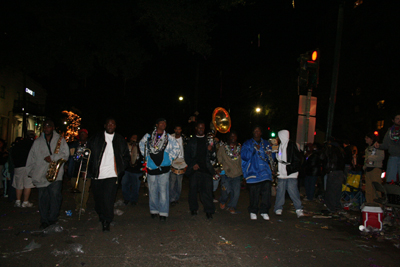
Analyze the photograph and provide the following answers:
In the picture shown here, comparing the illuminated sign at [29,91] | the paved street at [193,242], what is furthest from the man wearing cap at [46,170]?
the illuminated sign at [29,91]

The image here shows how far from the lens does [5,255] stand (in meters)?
4.29

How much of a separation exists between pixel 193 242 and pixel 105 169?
2148 millimetres

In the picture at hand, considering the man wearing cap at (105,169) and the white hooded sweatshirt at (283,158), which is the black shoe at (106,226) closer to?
the man wearing cap at (105,169)

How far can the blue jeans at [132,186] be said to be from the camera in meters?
8.07

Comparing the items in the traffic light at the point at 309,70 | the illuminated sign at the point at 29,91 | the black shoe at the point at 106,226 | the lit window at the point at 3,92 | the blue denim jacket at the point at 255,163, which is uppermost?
the illuminated sign at the point at 29,91

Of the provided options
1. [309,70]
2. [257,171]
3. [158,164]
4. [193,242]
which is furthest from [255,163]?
[309,70]

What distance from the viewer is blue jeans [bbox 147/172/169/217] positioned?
633 cm

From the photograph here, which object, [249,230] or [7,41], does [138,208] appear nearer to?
[249,230]

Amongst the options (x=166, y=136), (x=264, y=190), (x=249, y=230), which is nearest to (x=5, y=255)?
(x=166, y=136)

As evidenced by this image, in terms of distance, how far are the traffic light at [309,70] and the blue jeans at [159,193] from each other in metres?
5.39

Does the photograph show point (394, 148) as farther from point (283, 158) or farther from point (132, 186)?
point (132, 186)

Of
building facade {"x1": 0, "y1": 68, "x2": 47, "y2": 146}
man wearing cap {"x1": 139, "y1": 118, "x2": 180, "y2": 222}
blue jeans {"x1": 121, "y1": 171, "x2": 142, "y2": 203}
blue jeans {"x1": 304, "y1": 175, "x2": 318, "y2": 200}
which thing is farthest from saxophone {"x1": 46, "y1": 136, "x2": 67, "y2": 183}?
building facade {"x1": 0, "y1": 68, "x2": 47, "y2": 146}

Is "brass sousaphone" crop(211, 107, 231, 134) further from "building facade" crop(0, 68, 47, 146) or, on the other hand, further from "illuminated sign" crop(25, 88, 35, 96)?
"illuminated sign" crop(25, 88, 35, 96)

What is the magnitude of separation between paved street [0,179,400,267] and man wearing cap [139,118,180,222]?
33cm
